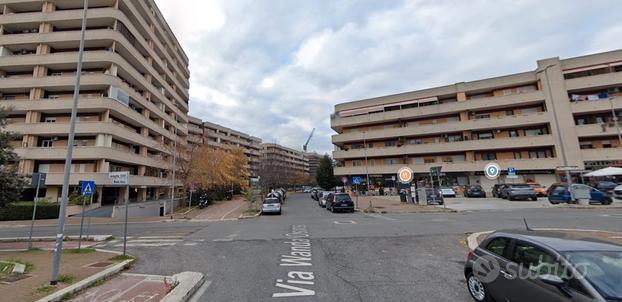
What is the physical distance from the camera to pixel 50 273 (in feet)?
21.6

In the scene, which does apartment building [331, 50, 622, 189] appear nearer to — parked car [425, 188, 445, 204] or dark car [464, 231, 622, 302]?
parked car [425, 188, 445, 204]

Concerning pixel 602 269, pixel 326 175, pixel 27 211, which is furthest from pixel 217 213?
pixel 326 175

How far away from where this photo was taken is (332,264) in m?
7.04

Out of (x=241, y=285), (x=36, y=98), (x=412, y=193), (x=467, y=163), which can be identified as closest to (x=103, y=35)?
(x=36, y=98)

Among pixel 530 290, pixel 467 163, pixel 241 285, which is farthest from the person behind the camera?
pixel 467 163

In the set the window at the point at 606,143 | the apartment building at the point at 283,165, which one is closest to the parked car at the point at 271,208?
the apartment building at the point at 283,165

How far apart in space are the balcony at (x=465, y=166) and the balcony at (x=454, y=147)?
1924 mm

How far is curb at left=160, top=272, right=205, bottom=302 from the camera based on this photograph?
4.79m

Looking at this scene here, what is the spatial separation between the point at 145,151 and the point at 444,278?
35.8 meters

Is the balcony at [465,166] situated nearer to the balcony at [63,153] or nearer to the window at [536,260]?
the balcony at [63,153]

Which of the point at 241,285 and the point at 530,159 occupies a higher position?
the point at 530,159

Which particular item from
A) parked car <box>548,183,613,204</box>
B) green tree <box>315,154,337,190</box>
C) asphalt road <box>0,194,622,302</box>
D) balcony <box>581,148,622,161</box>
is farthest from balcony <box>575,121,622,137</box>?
green tree <box>315,154,337,190</box>

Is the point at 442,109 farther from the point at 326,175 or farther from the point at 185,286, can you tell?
the point at 185,286

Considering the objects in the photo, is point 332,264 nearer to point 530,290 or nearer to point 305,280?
point 305,280
